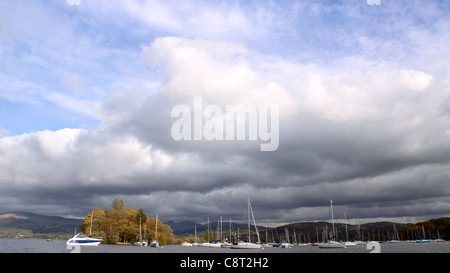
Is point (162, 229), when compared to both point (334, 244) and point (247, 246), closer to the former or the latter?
point (247, 246)

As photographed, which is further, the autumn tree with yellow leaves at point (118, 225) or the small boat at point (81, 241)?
the autumn tree with yellow leaves at point (118, 225)

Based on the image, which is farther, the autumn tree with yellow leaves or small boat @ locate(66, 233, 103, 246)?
the autumn tree with yellow leaves

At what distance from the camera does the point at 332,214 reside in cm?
15650

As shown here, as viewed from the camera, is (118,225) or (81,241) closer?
(81,241)
